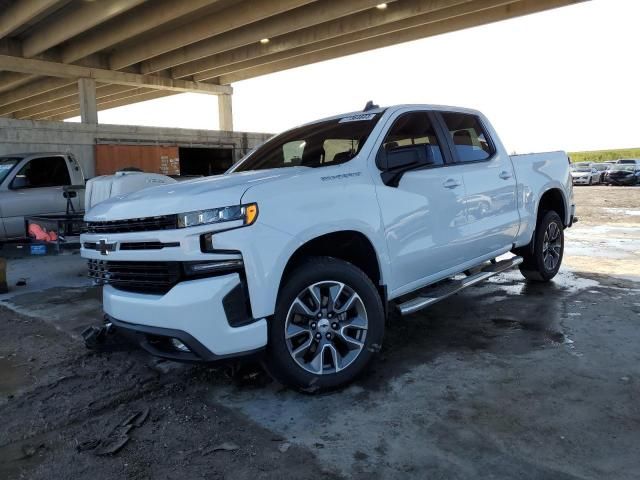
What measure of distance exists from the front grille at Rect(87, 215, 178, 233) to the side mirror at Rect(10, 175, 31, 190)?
7795 millimetres

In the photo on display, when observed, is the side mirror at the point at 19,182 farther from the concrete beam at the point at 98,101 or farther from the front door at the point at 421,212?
the concrete beam at the point at 98,101

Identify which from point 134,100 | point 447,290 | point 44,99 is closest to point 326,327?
point 447,290

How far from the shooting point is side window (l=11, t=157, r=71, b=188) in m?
9.95

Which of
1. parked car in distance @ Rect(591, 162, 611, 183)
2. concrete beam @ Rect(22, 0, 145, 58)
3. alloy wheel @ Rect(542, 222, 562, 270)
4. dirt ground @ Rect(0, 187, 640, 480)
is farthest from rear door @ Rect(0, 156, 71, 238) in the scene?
parked car in distance @ Rect(591, 162, 611, 183)

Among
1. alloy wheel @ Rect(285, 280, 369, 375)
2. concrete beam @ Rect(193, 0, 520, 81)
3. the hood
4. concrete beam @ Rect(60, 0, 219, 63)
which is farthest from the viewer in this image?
concrete beam @ Rect(193, 0, 520, 81)

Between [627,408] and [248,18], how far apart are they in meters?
18.0

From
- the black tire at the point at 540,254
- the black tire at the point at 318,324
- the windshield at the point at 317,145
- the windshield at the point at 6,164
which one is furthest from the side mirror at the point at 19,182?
the black tire at the point at 540,254

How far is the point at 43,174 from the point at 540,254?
9465 mm

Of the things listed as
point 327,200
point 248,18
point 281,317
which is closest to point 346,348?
point 281,317

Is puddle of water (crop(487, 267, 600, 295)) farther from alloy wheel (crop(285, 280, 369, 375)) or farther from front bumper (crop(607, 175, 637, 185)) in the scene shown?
front bumper (crop(607, 175, 637, 185))

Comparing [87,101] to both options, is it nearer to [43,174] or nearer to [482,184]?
[43,174]

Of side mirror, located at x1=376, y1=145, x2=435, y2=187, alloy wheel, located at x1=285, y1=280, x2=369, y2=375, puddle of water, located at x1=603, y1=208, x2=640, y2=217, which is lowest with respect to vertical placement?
puddle of water, located at x1=603, y1=208, x2=640, y2=217

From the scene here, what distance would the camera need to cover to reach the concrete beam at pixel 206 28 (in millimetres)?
17281

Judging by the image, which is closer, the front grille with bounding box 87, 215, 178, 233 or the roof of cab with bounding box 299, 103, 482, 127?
the front grille with bounding box 87, 215, 178, 233
